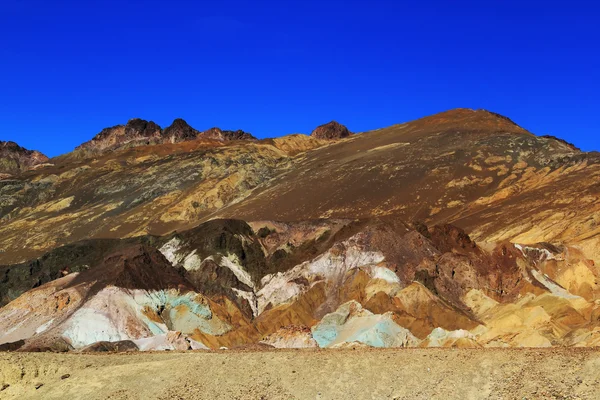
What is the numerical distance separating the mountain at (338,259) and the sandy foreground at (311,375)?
16348 mm

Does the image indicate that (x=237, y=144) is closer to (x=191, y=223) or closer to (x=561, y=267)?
(x=191, y=223)

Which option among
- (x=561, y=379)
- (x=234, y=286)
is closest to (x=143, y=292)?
(x=234, y=286)

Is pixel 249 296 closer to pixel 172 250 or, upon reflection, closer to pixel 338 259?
pixel 338 259

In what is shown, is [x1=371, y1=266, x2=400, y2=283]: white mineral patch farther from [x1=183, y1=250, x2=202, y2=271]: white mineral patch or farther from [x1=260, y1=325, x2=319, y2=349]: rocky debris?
[x1=183, y1=250, x2=202, y2=271]: white mineral patch

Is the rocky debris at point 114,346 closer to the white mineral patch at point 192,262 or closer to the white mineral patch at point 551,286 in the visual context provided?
the white mineral patch at point 192,262

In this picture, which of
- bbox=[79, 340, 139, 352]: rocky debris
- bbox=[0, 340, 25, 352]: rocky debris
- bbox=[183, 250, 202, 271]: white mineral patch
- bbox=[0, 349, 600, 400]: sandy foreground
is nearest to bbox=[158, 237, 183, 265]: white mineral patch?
bbox=[183, 250, 202, 271]: white mineral patch

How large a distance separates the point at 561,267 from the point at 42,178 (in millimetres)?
111228

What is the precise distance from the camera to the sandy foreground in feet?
64.2

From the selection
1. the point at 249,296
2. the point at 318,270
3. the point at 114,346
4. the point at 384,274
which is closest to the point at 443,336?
the point at 384,274

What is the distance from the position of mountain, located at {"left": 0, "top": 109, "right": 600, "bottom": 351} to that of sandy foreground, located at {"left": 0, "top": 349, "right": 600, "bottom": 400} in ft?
53.6

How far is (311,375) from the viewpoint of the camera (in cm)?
2238

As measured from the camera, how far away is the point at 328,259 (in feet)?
192

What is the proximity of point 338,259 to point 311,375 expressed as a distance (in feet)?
119

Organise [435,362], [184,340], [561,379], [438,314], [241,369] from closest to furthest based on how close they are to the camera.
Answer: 1. [561,379]
2. [435,362]
3. [241,369]
4. [184,340]
5. [438,314]
